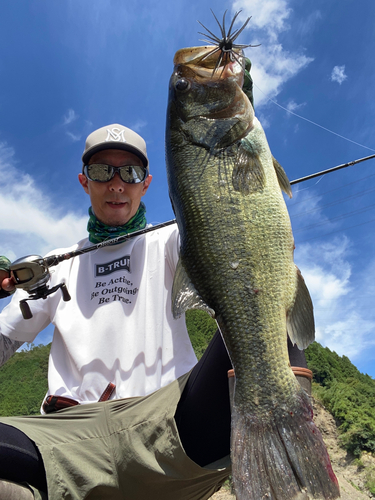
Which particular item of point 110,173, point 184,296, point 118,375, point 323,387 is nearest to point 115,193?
point 110,173

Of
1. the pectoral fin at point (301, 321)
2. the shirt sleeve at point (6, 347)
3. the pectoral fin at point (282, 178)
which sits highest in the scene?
the pectoral fin at point (282, 178)

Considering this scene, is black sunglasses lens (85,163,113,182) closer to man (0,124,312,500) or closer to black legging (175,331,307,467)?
man (0,124,312,500)

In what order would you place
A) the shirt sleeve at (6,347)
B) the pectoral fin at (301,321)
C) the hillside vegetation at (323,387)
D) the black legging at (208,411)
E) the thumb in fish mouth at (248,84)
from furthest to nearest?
the hillside vegetation at (323,387)
the shirt sleeve at (6,347)
the thumb in fish mouth at (248,84)
the black legging at (208,411)
the pectoral fin at (301,321)

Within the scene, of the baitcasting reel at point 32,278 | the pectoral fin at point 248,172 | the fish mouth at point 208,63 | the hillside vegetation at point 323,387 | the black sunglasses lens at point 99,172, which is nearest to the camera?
the pectoral fin at point 248,172

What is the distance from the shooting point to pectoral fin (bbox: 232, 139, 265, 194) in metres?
1.97

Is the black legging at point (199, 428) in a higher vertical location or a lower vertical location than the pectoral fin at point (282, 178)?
lower

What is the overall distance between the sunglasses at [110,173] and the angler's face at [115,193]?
0.11ft

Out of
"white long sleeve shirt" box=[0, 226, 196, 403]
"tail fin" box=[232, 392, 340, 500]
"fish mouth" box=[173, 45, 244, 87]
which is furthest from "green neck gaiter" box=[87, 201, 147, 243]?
"tail fin" box=[232, 392, 340, 500]

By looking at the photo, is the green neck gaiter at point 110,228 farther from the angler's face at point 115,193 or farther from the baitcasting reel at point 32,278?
the baitcasting reel at point 32,278

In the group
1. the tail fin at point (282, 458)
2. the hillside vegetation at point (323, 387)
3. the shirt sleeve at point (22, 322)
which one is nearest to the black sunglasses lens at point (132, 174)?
the shirt sleeve at point (22, 322)

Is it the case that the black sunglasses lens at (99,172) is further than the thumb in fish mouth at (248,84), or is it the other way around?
the black sunglasses lens at (99,172)

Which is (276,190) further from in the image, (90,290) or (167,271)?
(90,290)

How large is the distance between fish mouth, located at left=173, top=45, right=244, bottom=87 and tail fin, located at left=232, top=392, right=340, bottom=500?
1980 millimetres

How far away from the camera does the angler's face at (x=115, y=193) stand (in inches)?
131
